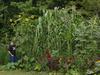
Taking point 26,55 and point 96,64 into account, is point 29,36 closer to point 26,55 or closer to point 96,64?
point 26,55

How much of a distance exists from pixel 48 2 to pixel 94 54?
18.1 ft

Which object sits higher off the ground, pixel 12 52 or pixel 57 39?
pixel 57 39

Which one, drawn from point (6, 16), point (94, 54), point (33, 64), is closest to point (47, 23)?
point (33, 64)

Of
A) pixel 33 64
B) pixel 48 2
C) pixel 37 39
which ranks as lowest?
pixel 33 64

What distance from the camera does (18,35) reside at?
1345 cm

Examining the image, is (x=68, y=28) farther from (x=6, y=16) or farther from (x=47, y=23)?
(x=6, y=16)

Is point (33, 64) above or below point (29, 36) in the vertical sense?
below

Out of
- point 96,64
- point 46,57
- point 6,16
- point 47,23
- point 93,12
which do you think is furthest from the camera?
point 6,16

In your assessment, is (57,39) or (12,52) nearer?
(57,39)

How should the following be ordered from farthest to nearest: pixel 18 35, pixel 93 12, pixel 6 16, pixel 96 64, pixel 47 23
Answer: pixel 6 16
pixel 93 12
pixel 18 35
pixel 47 23
pixel 96 64

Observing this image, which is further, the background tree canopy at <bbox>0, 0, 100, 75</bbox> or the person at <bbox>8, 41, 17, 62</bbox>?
the person at <bbox>8, 41, 17, 62</bbox>

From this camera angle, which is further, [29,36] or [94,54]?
[29,36]

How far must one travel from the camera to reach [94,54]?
1112 cm

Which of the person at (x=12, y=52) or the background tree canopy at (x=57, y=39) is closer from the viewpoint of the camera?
the background tree canopy at (x=57, y=39)
